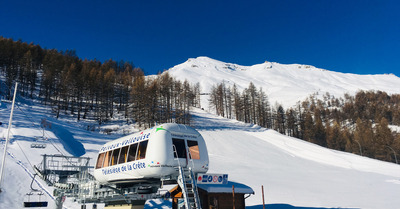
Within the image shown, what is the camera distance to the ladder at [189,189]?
10156 millimetres

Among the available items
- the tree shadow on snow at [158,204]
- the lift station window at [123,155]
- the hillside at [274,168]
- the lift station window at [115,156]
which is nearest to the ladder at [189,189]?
the lift station window at [123,155]

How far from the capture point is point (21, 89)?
57750 millimetres

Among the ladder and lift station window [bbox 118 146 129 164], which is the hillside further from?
the ladder

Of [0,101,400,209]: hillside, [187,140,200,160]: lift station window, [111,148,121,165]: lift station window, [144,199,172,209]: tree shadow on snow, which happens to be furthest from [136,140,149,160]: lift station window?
[0,101,400,209]: hillside

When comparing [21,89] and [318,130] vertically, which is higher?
[21,89]

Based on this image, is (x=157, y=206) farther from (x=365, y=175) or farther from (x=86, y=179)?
(x=365, y=175)

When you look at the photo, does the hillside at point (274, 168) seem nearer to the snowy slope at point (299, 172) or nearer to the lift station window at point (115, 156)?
the snowy slope at point (299, 172)

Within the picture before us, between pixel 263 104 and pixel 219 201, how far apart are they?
7373 cm

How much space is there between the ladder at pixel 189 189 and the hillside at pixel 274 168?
283 inches

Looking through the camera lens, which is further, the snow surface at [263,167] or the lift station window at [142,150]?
the snow surface at [263,167]

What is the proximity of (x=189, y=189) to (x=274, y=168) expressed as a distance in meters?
22.7

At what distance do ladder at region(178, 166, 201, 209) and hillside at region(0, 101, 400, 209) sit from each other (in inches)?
283

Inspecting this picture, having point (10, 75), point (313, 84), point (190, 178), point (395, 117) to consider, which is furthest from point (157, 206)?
point (313, 84)

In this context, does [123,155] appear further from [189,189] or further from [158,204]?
[158,204]
